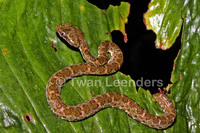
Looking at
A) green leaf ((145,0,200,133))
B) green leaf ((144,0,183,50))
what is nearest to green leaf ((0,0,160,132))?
green leaf ((145,0,200,133))

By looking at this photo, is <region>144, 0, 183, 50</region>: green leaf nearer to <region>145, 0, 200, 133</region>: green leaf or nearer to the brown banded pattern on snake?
<region>145, 0, 200, 133</region>: green leaf

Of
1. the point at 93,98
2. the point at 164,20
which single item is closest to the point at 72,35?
the point at 93,98

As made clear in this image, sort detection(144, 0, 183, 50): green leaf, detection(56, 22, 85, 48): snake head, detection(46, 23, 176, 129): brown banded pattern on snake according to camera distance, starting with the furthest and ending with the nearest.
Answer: detection(144, 0, 183, 50): green leaf, detection(56, 22, 85, 48): snake head, detection(46, 23, 176, 129): brown banded pattern on snake

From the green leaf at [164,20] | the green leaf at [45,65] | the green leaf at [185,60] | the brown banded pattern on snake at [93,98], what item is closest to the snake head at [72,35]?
the brown banded pattern on snake at [93,98]

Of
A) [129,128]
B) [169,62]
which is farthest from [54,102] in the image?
[169,62]

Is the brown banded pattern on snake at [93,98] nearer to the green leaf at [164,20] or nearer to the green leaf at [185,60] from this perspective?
the green leaf at [185,60]

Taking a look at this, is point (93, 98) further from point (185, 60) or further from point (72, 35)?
point (185, 60)
